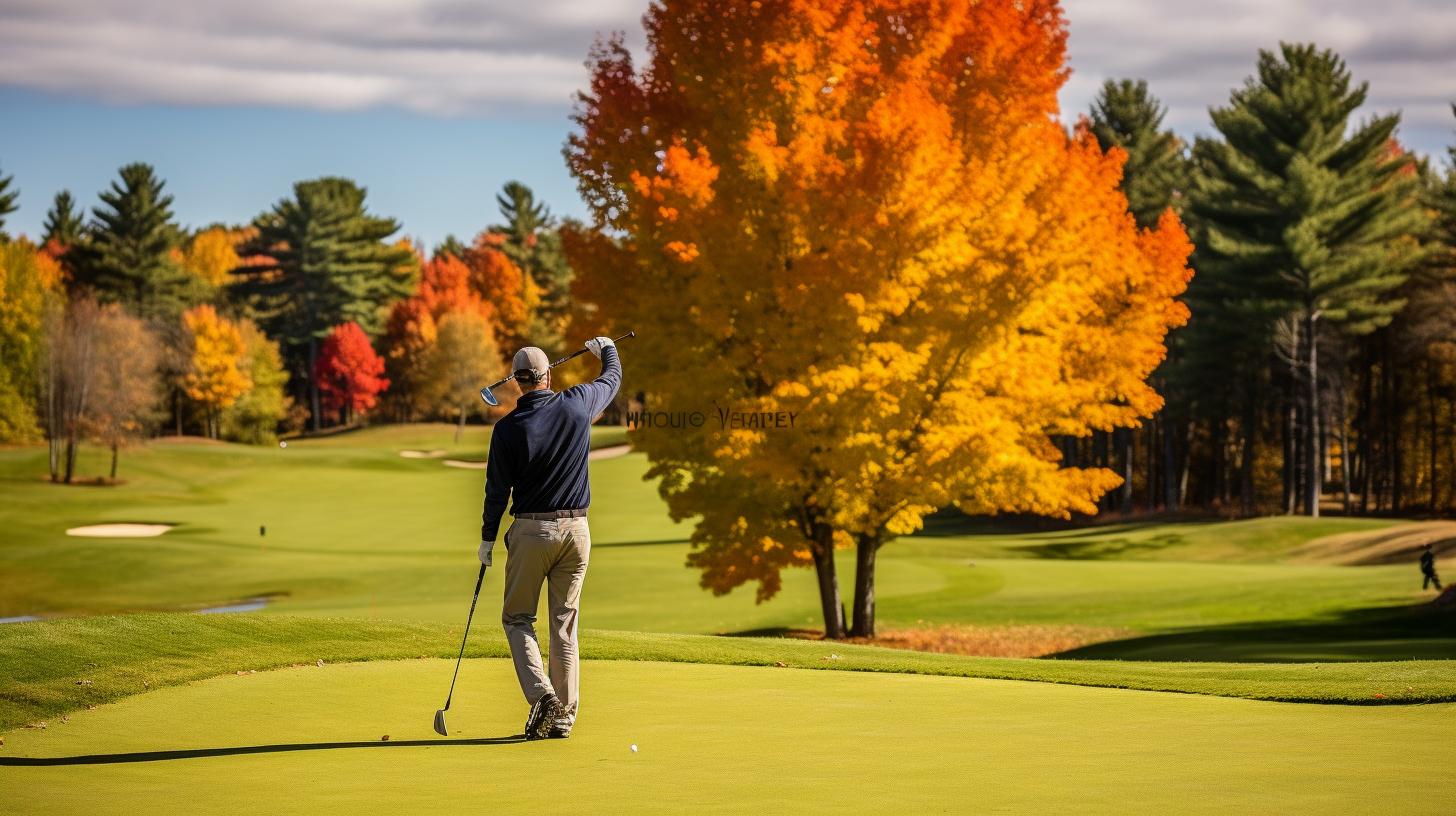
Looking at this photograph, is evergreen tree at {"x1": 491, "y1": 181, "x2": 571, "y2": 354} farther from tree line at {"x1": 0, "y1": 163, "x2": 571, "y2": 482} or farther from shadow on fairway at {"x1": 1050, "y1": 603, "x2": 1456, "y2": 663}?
shadow on fairway at {"x1": 1050, "y1": 603, "x2": 1456, "y2": 663}

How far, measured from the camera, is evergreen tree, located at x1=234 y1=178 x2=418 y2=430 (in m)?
109

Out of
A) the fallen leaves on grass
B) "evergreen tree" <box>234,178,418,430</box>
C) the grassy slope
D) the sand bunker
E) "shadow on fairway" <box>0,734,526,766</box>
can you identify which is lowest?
the sand bunker

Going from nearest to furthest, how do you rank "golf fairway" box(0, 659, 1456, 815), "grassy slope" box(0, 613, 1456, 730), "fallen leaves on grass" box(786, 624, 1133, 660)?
"golf fairway" box(0, 659, 1456, 815), "grassy slope" box(0, 613, 1456, 730), "fallen leaves on grass" box(786, 624, 1133, 660)

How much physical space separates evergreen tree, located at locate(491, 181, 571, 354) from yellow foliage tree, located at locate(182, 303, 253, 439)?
18567mm

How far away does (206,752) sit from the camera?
8.30 m

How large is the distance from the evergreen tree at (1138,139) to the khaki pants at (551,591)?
5079cm

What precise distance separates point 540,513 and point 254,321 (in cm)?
10176

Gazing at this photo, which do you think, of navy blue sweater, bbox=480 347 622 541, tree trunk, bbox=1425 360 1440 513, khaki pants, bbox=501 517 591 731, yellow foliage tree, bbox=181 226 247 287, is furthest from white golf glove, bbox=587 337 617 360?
yellow foliage tree, bbox=181 226 247 287

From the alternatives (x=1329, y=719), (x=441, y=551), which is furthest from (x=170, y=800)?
(x=441, y=551)

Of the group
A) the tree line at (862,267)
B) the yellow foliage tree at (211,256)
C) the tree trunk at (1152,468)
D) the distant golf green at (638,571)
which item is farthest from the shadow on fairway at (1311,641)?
the yellow foliage tree at (211,256)

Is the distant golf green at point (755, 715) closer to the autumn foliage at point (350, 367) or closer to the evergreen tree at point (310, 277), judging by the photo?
the autumn foliage at point (350, 367)

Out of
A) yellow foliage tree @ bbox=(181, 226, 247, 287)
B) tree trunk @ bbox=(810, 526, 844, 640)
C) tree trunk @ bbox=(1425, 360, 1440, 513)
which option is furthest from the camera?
yellow foliage tree @ bbox=(181, 226, 247, 287)

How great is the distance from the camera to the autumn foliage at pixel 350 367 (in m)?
106

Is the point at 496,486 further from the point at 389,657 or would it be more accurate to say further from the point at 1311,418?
the point at 1311,418
